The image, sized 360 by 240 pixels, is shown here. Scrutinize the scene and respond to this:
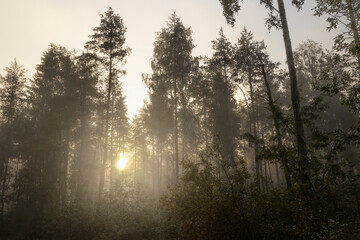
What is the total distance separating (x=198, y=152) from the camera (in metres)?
18.0

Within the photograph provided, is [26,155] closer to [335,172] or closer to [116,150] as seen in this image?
[116,150]

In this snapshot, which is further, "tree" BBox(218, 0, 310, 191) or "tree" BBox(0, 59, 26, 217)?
"tree" BBox(0, 59, 26, 217)

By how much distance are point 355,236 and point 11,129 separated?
2546 cm

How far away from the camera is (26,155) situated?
1816cm

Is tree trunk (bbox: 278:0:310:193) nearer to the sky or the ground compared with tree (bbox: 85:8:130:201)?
nearer to the ground

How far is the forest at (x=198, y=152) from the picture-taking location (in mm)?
6754

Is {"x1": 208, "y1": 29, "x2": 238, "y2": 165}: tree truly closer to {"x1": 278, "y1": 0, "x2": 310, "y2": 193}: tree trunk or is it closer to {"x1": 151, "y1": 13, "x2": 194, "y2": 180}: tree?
{"x1": 151, "y1": 13, "x2": 194, "y2": 180}: tree

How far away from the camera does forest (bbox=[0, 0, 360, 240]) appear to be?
6.75m

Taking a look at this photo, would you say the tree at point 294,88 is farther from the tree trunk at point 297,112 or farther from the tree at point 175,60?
the tree at point 175,60

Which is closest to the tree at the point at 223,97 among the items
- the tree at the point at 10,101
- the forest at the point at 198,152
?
the forest at the point at 198,152

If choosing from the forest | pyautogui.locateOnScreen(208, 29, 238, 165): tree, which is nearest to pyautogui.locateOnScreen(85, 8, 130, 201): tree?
the forest

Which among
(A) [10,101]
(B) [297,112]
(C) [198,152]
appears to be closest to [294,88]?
(B) [297,112]

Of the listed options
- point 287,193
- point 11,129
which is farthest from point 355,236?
point 11,129

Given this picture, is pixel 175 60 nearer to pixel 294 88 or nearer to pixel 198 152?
pixel 198 152
